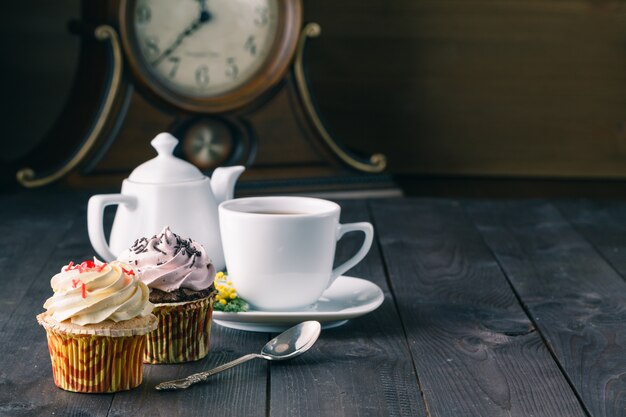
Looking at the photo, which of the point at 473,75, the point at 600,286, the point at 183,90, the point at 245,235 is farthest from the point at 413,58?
the point at 245,235

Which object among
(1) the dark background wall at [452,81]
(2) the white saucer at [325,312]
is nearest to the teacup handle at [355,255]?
(2) the white saucer at [325,312]

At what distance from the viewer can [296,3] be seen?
1.71m

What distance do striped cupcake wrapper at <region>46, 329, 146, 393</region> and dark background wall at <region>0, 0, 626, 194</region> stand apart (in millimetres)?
1318

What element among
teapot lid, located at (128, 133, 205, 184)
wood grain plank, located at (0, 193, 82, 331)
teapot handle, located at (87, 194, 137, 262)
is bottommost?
wood grain plank, located at (0, 193, 82, 331)

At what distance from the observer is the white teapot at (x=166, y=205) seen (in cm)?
105

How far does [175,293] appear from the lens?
87 centimetres

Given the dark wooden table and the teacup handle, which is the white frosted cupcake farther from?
the teacup handle

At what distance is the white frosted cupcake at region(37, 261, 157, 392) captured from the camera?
31.4 inches

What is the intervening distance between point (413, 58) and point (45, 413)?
58.7 inches

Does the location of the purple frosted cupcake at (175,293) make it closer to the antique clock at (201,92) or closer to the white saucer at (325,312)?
the white saucer at (325,312)

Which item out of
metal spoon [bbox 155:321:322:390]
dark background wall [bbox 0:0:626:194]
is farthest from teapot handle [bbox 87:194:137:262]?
dark background wall [bbox 0:0:626:194]

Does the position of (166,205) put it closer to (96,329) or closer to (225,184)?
(225,184)

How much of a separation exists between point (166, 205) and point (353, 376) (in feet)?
1.03

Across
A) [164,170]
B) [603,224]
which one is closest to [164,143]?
[164,170]
